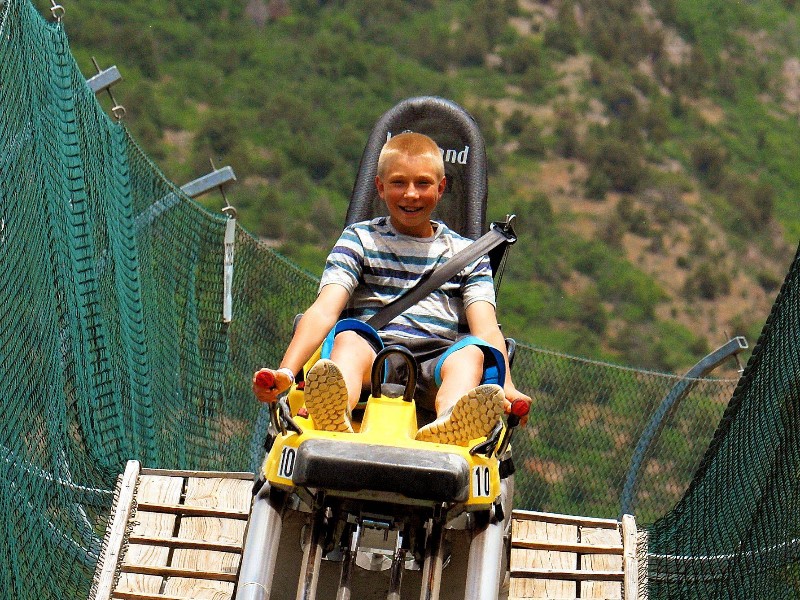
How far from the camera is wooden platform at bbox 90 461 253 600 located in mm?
5035

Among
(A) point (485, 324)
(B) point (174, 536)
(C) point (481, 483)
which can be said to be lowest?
(C) point (481, 483)

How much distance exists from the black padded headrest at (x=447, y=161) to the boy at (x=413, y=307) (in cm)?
99

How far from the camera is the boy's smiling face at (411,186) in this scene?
5.09m

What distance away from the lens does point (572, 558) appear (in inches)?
210

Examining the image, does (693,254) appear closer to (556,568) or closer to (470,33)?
(470,33)

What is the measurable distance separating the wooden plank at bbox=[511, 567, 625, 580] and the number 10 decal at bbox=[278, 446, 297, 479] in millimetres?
1300

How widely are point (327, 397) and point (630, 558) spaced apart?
1.55 meters

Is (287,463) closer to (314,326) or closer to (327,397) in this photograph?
(327,397)

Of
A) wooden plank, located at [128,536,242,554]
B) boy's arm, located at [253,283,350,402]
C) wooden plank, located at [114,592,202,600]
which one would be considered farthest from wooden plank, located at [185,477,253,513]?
boy's arm, located at [253,283,350,402]

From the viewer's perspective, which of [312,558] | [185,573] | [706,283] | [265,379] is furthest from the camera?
[706,283]

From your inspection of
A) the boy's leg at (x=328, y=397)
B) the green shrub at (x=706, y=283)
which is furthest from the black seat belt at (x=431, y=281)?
the green shrub at (x=706, y=283)

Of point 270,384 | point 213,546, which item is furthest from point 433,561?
point 213,546

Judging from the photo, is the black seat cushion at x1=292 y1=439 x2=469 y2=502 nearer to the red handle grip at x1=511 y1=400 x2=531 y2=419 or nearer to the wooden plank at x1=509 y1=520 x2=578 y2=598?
the red handle grip at x1=511 y1=400 x2=531 y2=419

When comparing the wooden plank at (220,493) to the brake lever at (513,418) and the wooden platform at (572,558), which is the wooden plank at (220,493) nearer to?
the wooden platform at (572,558)
